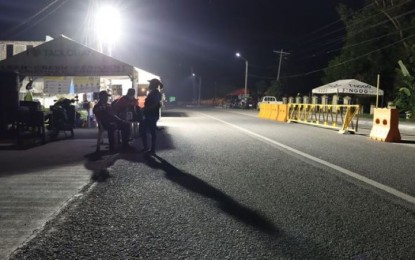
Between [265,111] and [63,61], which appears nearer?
[63,61]

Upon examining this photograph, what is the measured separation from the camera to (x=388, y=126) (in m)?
15.0

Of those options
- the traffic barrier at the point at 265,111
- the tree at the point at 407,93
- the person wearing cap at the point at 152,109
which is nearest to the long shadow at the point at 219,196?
the person wearing cap at the point at 152,109

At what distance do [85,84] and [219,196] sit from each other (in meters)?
18.6

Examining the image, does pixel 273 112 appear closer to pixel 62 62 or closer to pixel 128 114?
pixel 62 62

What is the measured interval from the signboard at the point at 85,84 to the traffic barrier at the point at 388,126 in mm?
13743

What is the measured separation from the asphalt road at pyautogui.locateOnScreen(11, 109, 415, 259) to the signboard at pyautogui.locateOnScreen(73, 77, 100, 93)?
45.4 feet

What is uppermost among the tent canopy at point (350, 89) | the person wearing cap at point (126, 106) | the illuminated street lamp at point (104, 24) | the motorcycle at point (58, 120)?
the illuminated street lamp at point (104, 24)

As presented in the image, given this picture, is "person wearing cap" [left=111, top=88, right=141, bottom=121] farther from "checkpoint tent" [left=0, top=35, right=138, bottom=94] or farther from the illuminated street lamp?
the illuminated street lamp

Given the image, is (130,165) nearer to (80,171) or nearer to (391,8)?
(80,171)

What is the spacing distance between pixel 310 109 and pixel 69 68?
1328cm

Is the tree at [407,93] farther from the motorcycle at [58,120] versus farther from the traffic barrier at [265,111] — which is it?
the motorcycle at [58,120]

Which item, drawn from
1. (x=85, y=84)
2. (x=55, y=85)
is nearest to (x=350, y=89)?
(x=85, y=84)

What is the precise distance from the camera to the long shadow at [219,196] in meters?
4.98

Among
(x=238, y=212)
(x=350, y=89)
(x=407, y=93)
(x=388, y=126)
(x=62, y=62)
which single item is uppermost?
(x=62, y=62)
